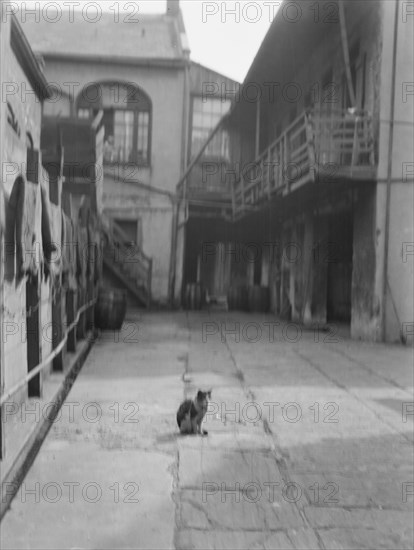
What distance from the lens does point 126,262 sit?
67.3ft

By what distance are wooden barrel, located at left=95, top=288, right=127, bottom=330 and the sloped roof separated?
410 inches

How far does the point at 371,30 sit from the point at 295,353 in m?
6.47

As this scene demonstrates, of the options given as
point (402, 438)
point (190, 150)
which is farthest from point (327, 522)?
point (190, 150)

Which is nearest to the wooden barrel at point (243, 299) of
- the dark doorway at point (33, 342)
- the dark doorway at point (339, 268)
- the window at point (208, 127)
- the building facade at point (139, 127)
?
the building facade at point (139, 127)

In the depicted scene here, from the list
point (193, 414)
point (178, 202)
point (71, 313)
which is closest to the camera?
point (193, 414)

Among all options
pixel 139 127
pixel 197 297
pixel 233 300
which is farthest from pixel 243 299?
pixel 139 127

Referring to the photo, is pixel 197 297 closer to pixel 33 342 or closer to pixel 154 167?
pixel 154 167

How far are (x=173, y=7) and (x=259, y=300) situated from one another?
13.4 meters

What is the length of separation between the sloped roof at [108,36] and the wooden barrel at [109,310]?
10420 millimetres

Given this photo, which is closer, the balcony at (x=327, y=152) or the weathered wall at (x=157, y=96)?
the balcony at (x=327, y=152)

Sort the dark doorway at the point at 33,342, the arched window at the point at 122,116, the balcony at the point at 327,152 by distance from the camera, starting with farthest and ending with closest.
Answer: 1. the arched window at the point at 122,116
2. the balcony at the point at 327,152
3. the dark doorway at the point at 33,342

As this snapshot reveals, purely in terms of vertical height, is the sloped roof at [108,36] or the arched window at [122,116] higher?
the sloped roof at [108,36]

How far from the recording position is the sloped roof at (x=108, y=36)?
21812mm

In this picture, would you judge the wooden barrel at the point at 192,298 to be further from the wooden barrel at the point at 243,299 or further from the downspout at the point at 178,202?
the wooden barrel at the point at 243,299
